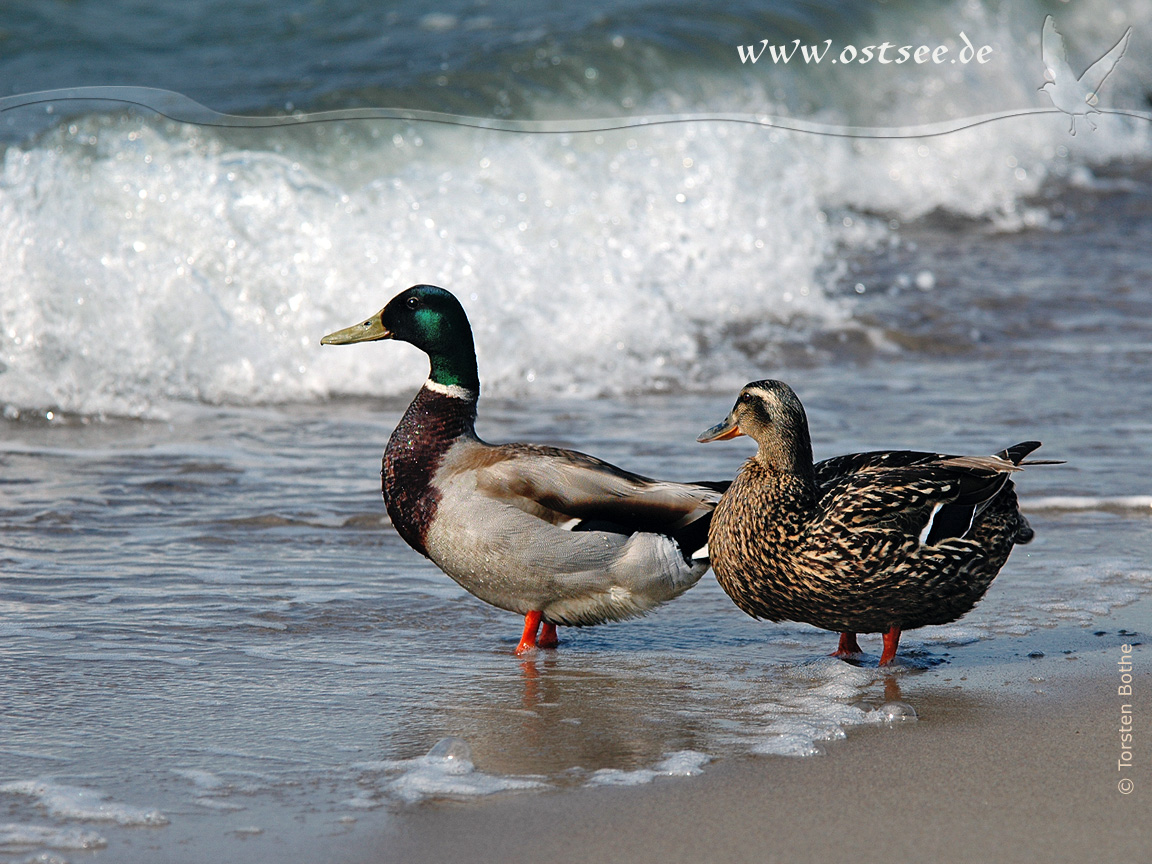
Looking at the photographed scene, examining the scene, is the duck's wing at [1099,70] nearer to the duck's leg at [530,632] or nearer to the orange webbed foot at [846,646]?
the orange webbed foot at [846,646]

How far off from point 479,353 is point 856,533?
4.84 meters

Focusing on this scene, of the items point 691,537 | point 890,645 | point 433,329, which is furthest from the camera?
point 433,329

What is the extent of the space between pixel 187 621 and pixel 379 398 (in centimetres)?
369

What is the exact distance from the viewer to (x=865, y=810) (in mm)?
3170

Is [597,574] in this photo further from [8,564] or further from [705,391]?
[705,391]

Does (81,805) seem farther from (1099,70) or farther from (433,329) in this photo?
(1099,70)

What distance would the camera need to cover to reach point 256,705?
3.85m

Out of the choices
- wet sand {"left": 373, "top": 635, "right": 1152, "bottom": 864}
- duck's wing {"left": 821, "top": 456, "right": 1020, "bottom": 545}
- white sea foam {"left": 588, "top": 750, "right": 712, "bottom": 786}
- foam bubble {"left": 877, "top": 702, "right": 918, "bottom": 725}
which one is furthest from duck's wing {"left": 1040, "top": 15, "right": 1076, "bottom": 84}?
white sea foam {"left": 588, "top": 750, "right": 712, "bottom": 786}

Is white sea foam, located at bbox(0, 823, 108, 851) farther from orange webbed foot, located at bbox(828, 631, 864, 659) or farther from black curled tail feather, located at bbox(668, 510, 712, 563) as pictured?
orange webbed foot, located at bbox(828, 631, 864, 659)

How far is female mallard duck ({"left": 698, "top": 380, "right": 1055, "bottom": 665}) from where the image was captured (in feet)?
13.4

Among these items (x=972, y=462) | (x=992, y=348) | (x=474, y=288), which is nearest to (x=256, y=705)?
(x=972, y=462)

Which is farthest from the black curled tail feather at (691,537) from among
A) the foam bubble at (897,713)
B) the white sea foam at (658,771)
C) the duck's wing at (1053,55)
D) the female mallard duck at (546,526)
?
the duck's wing at (1053,55)

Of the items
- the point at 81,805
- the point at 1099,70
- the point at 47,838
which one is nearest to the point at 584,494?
the point at 81,805

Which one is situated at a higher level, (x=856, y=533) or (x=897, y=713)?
(x=856, y=533)
